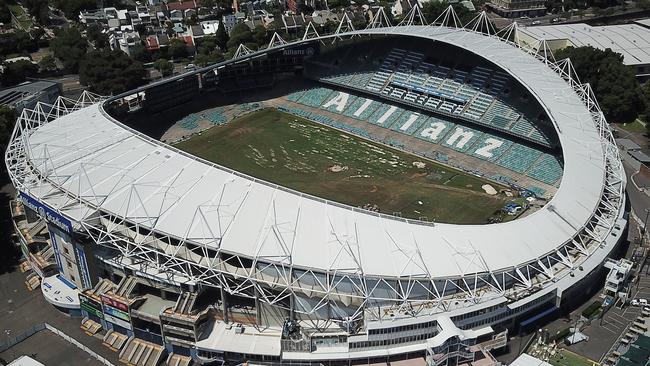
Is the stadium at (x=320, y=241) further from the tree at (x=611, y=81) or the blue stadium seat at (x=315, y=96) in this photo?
the blue stadium seat at (x=315, y=96)

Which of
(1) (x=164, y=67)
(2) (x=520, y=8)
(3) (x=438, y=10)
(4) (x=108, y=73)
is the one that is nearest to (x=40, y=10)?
(1) (x=164, y=67)

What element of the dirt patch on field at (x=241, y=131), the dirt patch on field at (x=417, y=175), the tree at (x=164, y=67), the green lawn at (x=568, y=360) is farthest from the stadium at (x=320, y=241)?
the tree at (x=164, y=67)

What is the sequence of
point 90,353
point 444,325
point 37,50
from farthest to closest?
point 37,50 < point 90,353 < point 444,325

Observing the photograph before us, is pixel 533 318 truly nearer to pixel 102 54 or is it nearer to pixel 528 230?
pixel 528 230

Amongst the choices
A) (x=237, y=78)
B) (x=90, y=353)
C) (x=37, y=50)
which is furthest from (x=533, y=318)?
Answer: (x=37, y=50)

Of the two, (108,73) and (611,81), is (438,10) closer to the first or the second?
(611,81)

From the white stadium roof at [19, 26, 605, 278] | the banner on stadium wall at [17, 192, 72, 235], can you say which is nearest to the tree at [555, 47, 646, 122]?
the white stadium roof at [19, 26, 605, 278]
